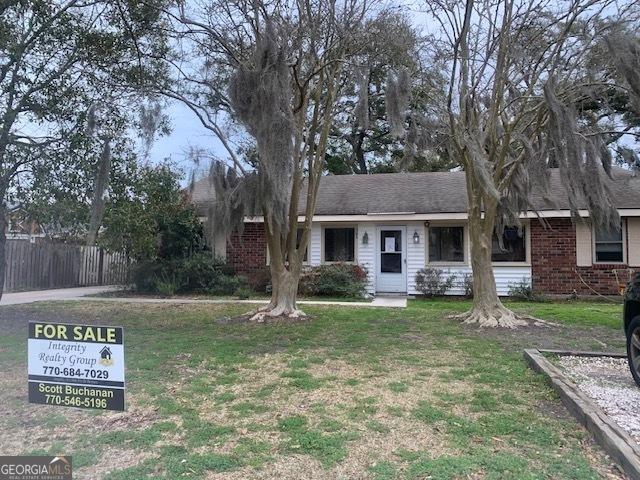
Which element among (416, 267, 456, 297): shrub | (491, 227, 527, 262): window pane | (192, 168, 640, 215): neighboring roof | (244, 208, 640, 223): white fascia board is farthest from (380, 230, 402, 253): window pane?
(491, 227, 527, 262): window pane

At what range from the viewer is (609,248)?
14.0 metres

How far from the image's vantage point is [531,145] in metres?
8.86

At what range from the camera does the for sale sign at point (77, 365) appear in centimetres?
370

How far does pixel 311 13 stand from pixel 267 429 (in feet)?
25.3

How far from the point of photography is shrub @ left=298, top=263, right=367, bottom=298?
1424cm

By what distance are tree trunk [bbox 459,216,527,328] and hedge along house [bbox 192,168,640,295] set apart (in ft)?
13.2

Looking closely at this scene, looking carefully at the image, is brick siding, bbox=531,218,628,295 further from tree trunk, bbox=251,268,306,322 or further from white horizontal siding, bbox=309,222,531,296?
tree trunk, bbox=251,268,306,322

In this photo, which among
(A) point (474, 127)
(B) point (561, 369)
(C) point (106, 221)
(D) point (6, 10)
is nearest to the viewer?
(B) point (561, 369)

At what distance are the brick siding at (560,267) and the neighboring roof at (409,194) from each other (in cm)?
72

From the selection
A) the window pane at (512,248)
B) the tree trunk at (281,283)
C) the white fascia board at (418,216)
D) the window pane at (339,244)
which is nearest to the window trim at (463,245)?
the white fascia board at (418,216)

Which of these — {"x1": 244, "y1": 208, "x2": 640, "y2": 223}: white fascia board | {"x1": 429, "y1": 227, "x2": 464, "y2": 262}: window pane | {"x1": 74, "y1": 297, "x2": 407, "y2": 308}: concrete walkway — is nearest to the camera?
{"x1": 74, "y1": 297, "x2": 407, "y2": 308}: concrete walkway

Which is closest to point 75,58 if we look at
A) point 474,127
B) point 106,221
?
point 106,221

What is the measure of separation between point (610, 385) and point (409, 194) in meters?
11.3

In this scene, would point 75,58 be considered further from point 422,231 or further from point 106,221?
point 422,231
